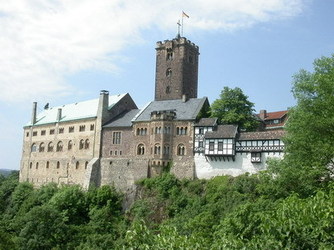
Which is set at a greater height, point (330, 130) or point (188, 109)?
point (188, 109)

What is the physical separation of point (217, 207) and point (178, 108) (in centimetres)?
1684

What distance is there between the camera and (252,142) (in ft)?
157

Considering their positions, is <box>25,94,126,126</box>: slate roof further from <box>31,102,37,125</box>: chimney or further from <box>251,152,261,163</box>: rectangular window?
<box>251,152,261,163</box>: rectangular window

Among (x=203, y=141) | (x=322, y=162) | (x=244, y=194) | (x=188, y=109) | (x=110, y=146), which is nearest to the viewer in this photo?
(x=322, y=162)

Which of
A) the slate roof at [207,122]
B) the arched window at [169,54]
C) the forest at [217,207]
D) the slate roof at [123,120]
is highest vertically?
the arched window at [169,54]

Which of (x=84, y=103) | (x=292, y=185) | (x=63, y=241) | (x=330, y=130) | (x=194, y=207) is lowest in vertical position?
(x=63, y=241)

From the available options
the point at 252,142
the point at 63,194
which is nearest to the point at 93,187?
the point at 63,194

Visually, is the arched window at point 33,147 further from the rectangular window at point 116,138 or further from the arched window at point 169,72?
the arched window at point 169,72

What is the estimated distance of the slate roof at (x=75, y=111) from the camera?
208 ft

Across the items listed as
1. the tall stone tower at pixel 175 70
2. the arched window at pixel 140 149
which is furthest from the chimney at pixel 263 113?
the arched window at pixel 140 149

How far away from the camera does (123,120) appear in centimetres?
5938

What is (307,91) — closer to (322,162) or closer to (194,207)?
(322,162)

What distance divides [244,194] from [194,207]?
5.37m

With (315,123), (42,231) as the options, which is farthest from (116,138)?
(315,123)
